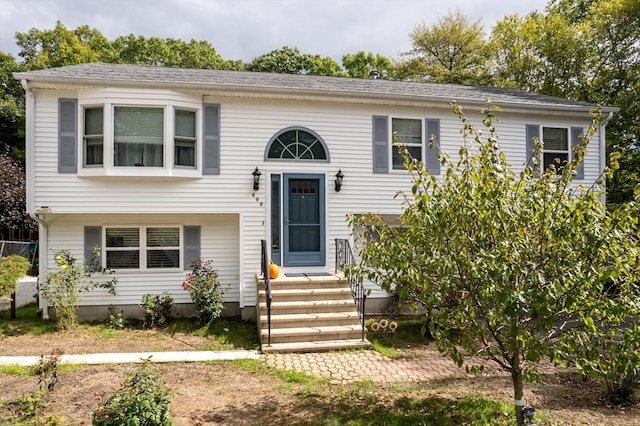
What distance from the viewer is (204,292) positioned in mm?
8148

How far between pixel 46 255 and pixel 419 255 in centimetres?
843

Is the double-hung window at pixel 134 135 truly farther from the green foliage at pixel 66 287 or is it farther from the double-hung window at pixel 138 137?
the green foliage at pixel 66 287

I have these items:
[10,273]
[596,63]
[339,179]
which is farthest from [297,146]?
[596,63]

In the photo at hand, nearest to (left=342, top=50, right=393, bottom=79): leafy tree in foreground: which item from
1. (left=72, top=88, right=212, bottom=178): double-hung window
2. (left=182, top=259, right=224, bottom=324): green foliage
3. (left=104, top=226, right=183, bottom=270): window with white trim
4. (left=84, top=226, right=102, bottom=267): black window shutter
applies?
(left=72, top=88, right=212, bottom=178): double-hung window

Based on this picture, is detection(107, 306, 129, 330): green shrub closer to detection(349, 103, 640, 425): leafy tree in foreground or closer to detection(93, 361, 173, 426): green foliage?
detection(93, 361, 173, 426): green foliage

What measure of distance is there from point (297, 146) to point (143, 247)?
14.3ft

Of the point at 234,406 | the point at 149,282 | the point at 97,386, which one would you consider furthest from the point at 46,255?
the point at 234,406

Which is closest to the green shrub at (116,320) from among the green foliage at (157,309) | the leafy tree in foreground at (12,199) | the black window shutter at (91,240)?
the green foliage at (157,309)

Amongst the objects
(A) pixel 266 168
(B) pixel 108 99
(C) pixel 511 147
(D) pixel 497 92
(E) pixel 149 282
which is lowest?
(E) pixel 149 282

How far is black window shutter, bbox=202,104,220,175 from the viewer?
28.2 ft

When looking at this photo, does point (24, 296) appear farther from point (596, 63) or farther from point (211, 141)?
point (596, 63)

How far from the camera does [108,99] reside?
8.03m

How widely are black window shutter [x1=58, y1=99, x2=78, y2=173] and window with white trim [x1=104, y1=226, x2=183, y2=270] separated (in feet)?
5.29

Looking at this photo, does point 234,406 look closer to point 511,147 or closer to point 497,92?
point 511,147
